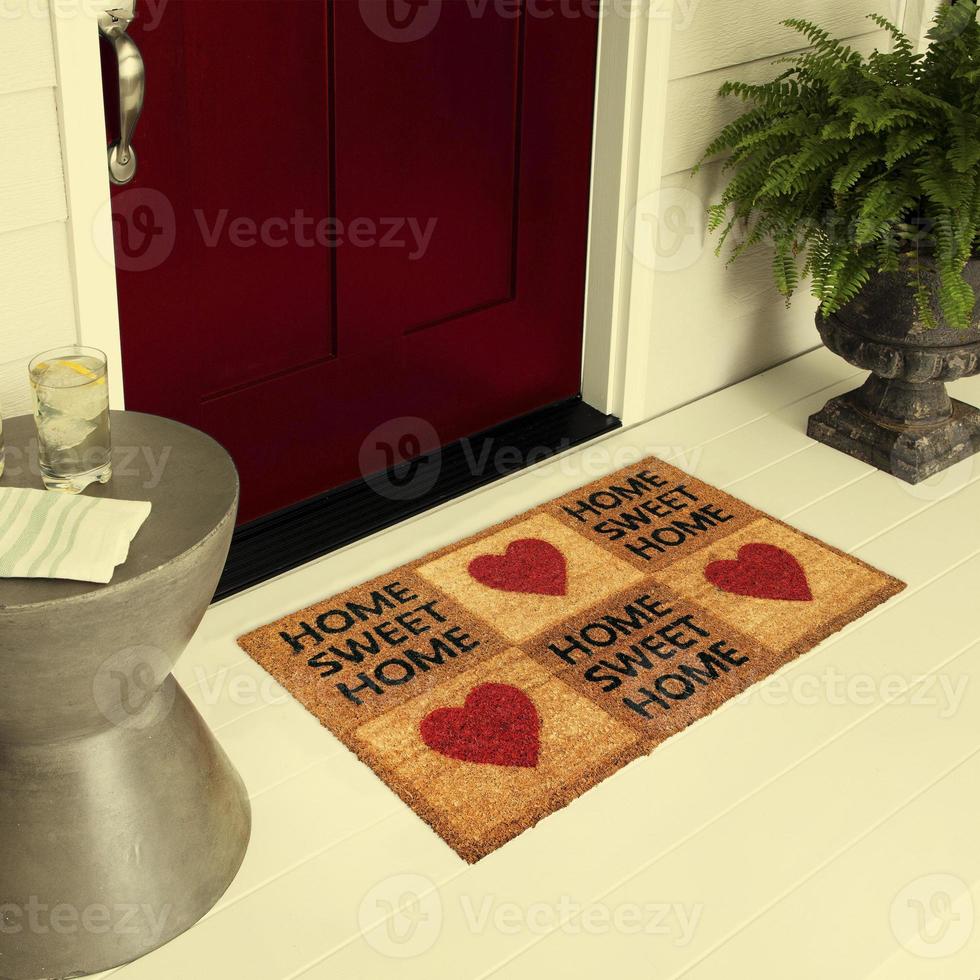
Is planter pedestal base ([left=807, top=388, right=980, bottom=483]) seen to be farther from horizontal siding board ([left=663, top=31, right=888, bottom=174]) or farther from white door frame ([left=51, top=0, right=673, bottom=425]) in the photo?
horizontal siding board ([left=663, top=31, right=888, bottom=174])

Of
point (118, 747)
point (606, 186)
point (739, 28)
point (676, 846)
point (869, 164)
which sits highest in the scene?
point (739, 28)

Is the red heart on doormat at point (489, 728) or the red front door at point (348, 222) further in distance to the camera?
the red front door at point (348, 222)

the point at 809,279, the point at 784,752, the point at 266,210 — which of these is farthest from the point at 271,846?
the point at 809,279

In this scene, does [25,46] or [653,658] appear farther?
[653,658]

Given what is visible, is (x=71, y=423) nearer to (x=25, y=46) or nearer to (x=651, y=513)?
(x=25, y=46)

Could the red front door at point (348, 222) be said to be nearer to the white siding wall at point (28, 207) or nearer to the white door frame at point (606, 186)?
the white door frame at point (606, 186)

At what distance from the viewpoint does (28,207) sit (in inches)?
75.9

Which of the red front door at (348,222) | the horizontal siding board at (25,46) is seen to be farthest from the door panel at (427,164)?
the horizontal siding board at (25,46)

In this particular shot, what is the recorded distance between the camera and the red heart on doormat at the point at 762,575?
244 cm

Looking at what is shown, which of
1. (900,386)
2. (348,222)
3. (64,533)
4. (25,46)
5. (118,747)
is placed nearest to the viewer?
(64,533)

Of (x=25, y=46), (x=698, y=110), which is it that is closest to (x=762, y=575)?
(x=698, y=110)

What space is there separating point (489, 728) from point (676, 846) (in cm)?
35

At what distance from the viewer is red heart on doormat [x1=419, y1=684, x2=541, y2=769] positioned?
204 centimetres

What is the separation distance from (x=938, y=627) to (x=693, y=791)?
0.63m
